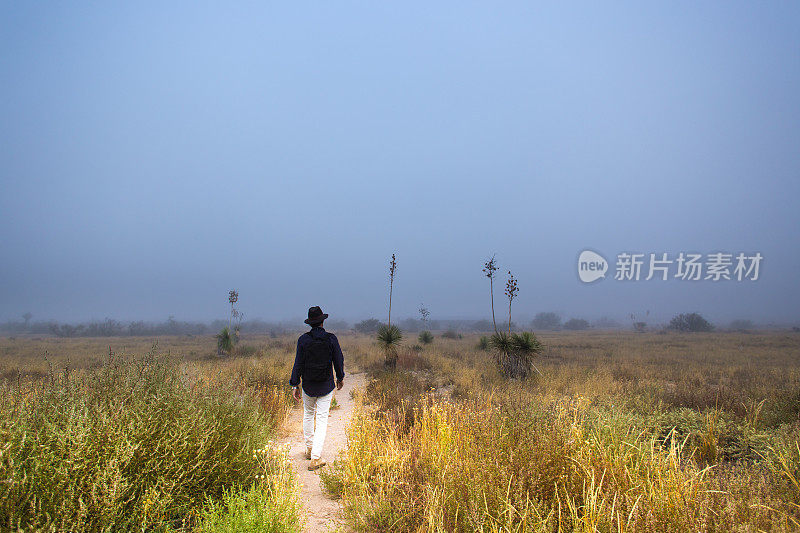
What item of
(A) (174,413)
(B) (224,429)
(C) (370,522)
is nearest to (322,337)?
(B) (224,429)

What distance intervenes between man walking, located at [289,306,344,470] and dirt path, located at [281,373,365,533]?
30 centimetres

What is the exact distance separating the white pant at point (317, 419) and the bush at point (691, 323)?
72042 mm

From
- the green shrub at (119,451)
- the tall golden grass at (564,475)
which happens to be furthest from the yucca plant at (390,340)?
the green shrub at (119,451)

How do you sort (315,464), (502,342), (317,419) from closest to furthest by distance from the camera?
(315,464), (317,419), (502,342)

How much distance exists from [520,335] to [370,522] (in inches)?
439

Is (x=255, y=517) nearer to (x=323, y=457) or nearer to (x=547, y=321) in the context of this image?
(x=323, y=457)

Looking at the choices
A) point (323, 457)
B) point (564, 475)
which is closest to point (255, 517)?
point (564, 475)

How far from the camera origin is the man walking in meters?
5.58

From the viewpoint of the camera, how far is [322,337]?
19.1 feet

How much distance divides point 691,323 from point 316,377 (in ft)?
238

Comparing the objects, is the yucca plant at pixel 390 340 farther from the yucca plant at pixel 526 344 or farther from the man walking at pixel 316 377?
the man walking at pixel 316 377

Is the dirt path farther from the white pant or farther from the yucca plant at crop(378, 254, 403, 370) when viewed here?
the yucca plant at crop(378, 254, 403, 370)

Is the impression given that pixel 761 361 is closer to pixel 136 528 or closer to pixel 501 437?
pixel 501 437

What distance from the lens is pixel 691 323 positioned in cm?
5916
